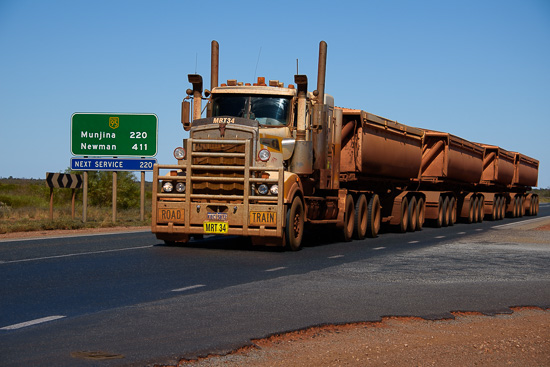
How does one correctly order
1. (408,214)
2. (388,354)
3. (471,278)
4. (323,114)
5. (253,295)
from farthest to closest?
(408,214), (323,114), (471,278), (253,295), (388,354)

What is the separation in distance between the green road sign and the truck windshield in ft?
35.3

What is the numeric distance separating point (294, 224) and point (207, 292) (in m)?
6.44

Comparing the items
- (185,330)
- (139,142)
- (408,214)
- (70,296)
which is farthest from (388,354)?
(139,142)

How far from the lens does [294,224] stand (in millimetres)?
15875

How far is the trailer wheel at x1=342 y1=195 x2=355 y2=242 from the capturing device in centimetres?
1955

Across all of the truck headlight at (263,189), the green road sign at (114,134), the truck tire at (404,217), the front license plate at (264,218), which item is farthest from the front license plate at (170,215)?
the green road sign at (114,134)

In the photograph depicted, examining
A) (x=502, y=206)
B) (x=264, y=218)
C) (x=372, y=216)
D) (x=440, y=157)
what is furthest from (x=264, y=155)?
(x=502, y=206)

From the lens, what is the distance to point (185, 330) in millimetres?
7074

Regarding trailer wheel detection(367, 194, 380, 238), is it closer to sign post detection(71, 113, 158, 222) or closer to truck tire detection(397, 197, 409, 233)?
truck tire detection(397, 197, 409, 233)

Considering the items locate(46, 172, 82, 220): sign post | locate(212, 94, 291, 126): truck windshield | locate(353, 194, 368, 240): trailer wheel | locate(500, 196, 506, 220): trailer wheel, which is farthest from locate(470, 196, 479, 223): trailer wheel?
locate(212, 94, 291, 126): truck windshield

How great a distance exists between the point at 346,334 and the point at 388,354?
0.89 m

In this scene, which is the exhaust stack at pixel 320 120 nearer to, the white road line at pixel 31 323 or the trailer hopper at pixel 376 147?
the trailer hopper at pixel 376 147

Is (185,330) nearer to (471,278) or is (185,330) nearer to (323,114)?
(471,278)

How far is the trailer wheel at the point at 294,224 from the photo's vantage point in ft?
50.2
